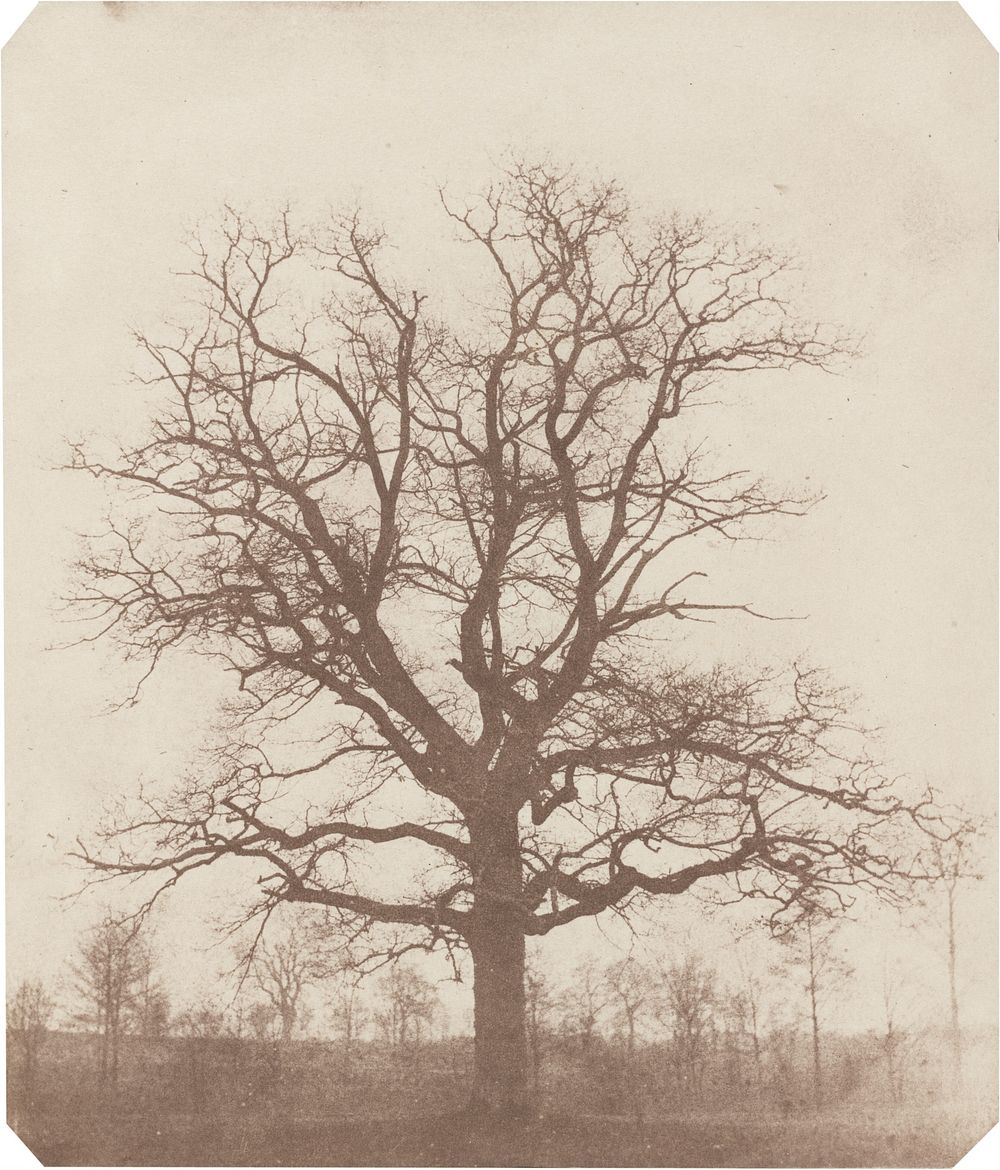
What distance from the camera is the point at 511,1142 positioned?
10.8 m

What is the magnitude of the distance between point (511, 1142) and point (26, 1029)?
14.1ft

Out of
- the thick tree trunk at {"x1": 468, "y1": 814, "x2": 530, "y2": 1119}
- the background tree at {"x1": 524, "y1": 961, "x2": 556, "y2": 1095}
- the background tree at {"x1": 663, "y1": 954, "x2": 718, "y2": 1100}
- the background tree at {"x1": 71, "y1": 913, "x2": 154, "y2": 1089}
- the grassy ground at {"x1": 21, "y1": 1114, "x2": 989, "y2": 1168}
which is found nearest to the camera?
the grassy ground at {"x1": 21, "y1": 1114, "x2": 989, "y2": 1168}

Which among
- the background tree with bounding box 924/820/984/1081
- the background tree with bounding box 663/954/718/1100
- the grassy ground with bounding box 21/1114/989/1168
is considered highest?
the background tree with bounding box 924/820/984/1081

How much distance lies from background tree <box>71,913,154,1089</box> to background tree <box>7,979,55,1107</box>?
35cm

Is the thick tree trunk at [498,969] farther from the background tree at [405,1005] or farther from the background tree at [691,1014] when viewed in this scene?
the background tree at [691,1014]

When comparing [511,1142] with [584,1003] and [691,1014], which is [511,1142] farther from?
[691,1014]

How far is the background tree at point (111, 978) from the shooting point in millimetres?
11531

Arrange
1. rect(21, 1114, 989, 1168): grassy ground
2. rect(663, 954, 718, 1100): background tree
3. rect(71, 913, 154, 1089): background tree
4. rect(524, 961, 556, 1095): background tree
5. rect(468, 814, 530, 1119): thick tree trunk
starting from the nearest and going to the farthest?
rect(21, 1114, 989, 1168): grassy ground → rect(468, 814, 530, 1119): thick tree trunk → rect(524, 961, 556, 1095): background tree → rect(663, 954, 718, 1100): background tree → rect(71, 913, 154, 1089): background tree

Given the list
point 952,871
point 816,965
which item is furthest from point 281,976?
point 952,871

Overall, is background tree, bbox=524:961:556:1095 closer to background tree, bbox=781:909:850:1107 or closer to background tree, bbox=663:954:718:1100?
background tree, bbox=663:954:718:1100

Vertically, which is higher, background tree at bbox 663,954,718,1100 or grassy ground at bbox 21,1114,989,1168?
background tree at bbox 663,954,718,1100

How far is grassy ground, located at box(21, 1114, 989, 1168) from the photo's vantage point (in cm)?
1063

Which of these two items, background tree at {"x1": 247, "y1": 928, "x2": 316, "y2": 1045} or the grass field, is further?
background tree at {"x1": 247, "y1": 928, "x2": 316, "y2": 1045}

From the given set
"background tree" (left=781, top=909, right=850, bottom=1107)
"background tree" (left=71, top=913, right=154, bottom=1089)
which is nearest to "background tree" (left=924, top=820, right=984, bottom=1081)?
"background tree" (left=781, top=909, right=850, bottom=1107)
